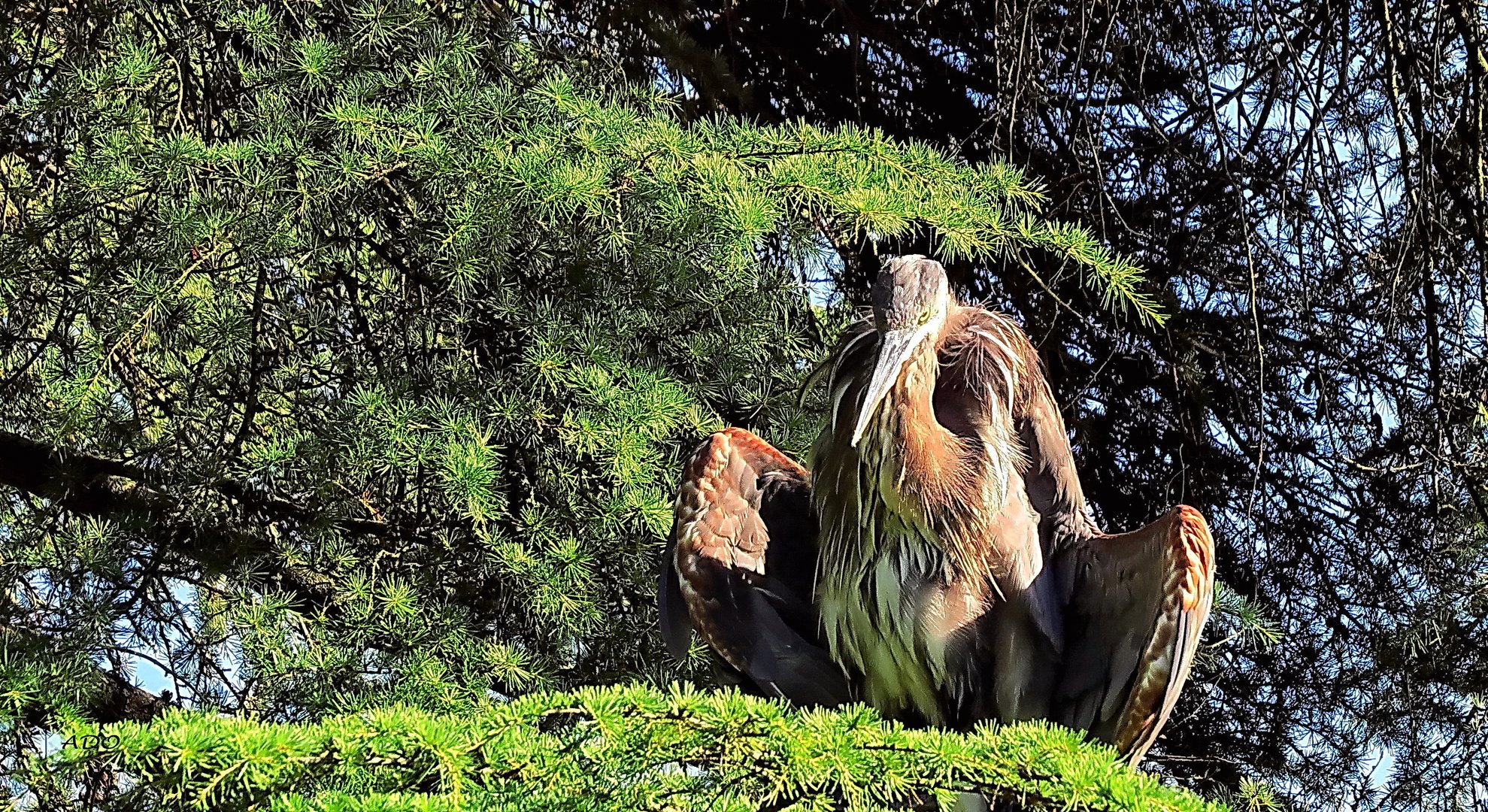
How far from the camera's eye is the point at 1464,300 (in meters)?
3.05

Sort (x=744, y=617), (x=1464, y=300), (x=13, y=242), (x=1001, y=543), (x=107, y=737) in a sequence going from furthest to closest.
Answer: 1. (x=1464, y=300)
2. (x=13, y=242)
3. (x=744, y=617)
4. (x=1001, y=543)
5. (x=107, y=737)

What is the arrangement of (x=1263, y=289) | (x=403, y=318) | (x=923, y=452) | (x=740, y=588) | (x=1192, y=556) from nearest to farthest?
1. (x=1192, y=556)
2. (x=923, y=452)
3. (x=740, y=588)
4. (x=403, y=318)
5. (x=1263, y=289)

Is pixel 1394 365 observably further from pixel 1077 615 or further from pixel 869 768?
pixel 869 768

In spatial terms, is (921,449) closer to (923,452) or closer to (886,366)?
(923,452)

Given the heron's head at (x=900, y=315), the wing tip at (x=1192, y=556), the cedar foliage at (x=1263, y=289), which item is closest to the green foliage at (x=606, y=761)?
the wing tip at (x=1192, y=556)

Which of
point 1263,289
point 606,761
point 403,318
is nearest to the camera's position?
point 606,761

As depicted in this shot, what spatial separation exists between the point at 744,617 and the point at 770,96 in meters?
1.80

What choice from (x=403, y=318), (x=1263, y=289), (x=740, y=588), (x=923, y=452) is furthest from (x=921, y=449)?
(x=1263, y=289)

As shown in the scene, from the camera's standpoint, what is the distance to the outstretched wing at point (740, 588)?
6.86 feet

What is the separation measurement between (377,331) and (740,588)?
101cm

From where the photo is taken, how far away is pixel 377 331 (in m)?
2.76

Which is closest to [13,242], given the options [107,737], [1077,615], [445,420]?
[445,420]

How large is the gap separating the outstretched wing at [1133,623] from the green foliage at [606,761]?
472mm

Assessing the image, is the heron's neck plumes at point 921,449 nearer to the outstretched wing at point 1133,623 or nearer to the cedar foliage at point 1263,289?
the outstretched wing at point 1133,623
